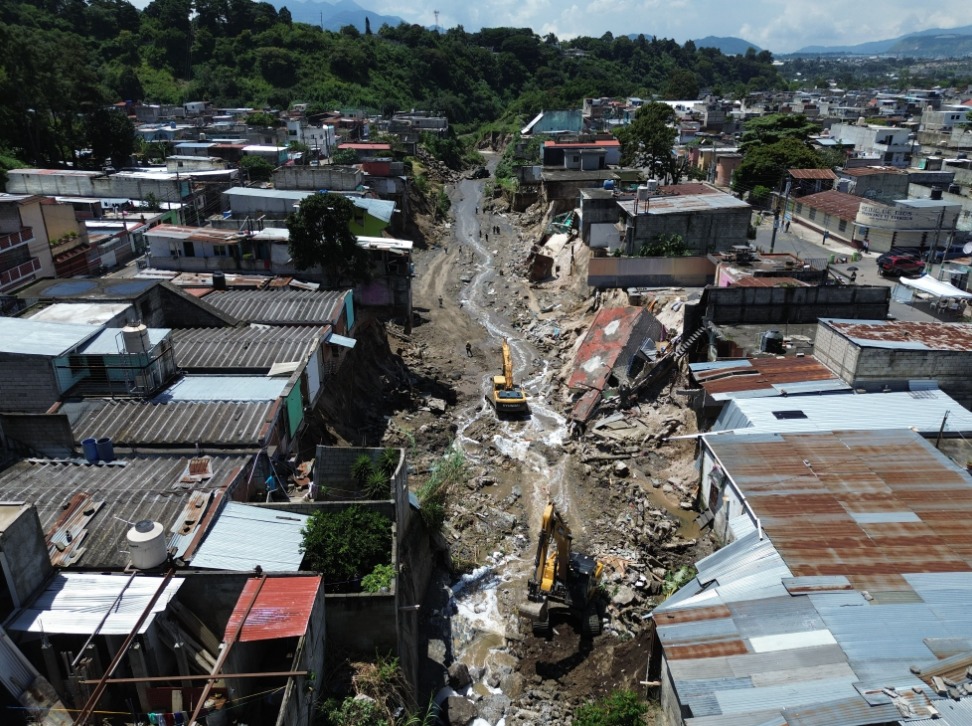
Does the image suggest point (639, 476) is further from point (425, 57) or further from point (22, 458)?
point (425, 57)

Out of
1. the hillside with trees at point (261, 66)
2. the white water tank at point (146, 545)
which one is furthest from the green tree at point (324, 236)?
the hillside with trees at point (261, 66)

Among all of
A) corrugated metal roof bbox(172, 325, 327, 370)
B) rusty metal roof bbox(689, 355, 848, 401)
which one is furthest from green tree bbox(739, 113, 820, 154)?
corrugated metal roof bbox(172, 325, 327, 370)

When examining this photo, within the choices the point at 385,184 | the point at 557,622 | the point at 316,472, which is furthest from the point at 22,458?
the point at 385,184

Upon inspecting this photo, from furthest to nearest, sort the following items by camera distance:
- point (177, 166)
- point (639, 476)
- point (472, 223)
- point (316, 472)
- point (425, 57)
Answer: point (425, 57), point (472, 223), point (177, 166), point (639, 476), point (316, 472)

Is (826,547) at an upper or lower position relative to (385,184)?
lower

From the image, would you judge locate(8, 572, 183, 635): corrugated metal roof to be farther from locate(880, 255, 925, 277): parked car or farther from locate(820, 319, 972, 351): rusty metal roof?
locate(880, 255, 925, 277): parked car

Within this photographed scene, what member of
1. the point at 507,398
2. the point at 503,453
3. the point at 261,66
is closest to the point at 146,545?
the point at 503,453
